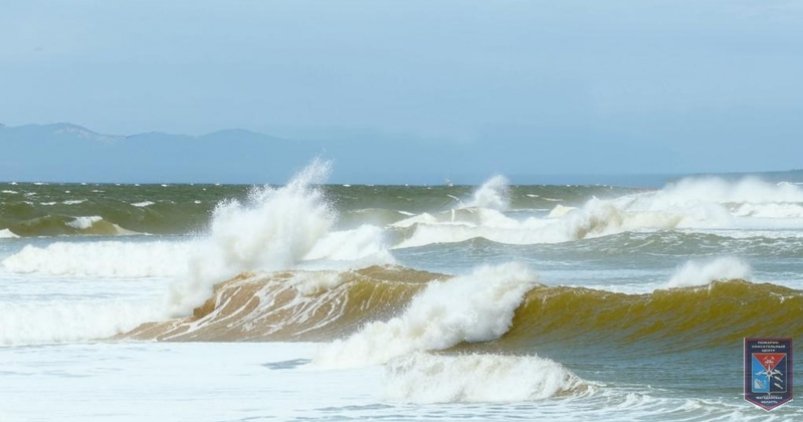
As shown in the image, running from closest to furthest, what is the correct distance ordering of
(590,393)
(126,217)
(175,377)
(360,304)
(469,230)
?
(590,393)
(175,377)
(360,304)
(469,230)
(126,217)

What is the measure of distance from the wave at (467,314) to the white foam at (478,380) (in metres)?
2.30

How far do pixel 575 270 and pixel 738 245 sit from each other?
20.3ft

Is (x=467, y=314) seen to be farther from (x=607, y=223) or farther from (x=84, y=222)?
(x=84, y=222)

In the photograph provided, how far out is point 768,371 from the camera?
12539 mm

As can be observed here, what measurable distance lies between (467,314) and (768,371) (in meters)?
4.56

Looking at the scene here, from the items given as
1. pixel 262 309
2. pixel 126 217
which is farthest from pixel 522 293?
pixel 126 217

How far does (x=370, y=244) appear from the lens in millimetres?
36000

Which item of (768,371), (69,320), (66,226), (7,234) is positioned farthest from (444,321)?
(66,226)

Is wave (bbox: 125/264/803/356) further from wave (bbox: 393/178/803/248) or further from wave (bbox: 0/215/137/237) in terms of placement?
wave (bbox: 0/215/137/237)

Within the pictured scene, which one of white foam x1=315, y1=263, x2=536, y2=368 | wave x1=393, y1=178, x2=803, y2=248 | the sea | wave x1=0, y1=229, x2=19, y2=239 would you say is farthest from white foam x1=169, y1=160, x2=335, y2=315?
wave x1=0, y1=229, x2=19, y2=239

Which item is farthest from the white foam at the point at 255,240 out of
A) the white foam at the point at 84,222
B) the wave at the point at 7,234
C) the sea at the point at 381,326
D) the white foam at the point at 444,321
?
the white foam at the point at 84,222

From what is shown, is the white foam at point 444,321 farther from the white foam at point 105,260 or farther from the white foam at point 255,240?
the white foam at point 105,260

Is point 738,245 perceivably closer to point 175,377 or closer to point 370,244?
point 370,244

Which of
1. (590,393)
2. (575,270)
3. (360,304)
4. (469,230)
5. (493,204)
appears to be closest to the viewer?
(590,393)
